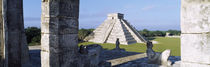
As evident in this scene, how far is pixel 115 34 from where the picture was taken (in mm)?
27703

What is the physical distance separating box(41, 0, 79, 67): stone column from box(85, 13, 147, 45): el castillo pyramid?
63.6 feet

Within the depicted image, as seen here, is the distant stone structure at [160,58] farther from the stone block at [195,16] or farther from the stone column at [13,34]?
the stone column at [13,34]

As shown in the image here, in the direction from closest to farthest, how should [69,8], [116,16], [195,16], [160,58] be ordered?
[195,16]
[69,8]
[160,58]
[116,16]

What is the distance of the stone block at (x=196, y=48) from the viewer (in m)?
2.48

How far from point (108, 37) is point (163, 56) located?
20387mm

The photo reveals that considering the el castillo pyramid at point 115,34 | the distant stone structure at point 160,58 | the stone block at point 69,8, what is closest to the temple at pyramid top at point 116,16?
the el castillo pyramid at point 115,34

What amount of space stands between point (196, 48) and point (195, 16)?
51 centimetres

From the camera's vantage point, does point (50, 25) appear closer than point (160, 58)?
Yes

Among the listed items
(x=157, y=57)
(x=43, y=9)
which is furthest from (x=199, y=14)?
(x=157, y=57)

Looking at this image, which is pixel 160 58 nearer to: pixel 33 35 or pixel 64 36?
pixel 64 36

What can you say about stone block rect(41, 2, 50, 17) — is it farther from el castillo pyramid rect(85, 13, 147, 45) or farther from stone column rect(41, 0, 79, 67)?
el castillo pyramid rect(85, 13, 147, 45)

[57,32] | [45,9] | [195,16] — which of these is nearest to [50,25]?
[57,32]

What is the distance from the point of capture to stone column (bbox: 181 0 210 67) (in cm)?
245

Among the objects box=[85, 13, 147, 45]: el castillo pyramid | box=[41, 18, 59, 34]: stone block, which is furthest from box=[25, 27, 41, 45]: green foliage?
box=[41, 18, 59, 34]: stone block
